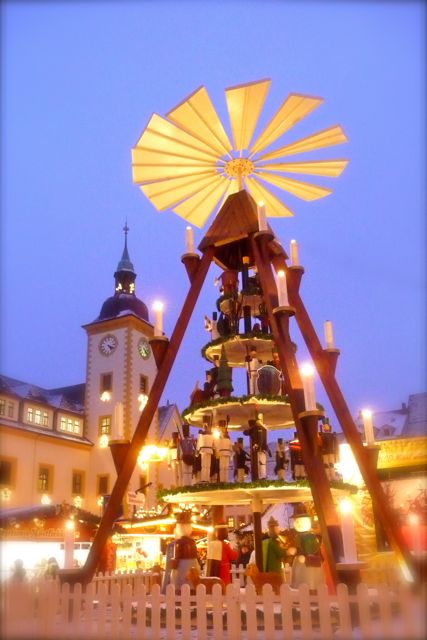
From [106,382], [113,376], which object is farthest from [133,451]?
[106,382]

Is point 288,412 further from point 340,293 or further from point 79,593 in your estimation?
point 340,293

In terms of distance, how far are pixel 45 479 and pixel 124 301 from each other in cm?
1594

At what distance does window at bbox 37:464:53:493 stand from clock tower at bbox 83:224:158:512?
13.6 feet

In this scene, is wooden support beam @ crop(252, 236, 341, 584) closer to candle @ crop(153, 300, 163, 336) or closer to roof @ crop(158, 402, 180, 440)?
candle @ crop(153, 300, 163, 336)

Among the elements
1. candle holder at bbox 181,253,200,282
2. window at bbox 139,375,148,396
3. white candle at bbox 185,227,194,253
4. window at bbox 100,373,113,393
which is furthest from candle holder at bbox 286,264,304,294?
window at bbox 139,375,148,396

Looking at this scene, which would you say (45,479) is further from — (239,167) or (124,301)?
(239,167)

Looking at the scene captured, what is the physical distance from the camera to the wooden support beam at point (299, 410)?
810 centimetres

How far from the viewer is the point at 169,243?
14088 cm

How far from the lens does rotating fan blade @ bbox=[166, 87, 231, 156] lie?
10.8 m

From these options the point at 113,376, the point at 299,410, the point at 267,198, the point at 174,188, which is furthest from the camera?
the point at 113,376

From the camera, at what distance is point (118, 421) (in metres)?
9.34

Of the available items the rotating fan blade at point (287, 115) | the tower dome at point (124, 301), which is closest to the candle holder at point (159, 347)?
the rotating fan blade at point (287, 115)

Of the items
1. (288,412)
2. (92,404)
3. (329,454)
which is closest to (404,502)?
(288,412)

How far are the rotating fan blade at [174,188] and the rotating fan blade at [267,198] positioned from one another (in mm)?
910
